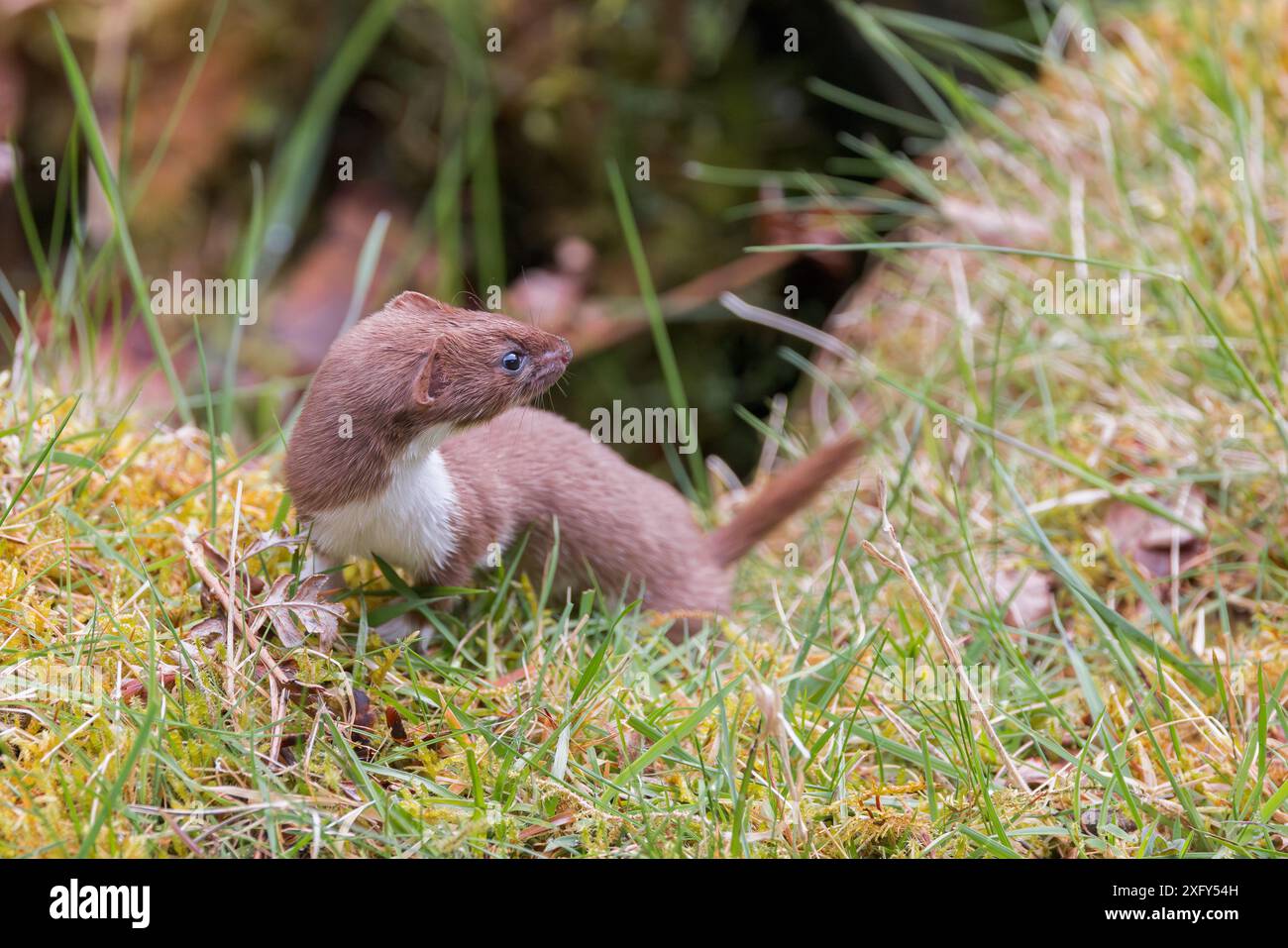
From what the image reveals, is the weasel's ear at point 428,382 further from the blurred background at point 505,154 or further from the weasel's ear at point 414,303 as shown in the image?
the blurred background at point 505,154

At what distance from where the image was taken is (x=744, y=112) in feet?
16.5

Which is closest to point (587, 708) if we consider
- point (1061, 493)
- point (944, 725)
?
point (944, 725)

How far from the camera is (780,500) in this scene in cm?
269

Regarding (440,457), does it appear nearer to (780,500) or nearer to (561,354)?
(561,354)

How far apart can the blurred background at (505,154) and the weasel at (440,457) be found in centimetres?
206

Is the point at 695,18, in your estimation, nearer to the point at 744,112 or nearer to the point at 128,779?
A: the point at 744,112

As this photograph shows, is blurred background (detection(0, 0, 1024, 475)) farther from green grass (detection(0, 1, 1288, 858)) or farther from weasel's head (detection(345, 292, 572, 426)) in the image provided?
weasel's head (detection(345, 292, 572, 426))

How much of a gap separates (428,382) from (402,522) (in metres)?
0.27

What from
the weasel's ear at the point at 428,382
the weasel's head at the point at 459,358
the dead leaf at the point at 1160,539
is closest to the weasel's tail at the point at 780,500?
the dead leaf at the point at 1160,539

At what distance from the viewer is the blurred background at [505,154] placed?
4.57 meters

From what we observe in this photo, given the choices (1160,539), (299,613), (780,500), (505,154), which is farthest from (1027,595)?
(505,154)

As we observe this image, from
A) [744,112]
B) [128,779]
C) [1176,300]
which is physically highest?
[744,112]

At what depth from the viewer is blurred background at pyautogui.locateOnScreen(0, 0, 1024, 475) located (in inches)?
180
